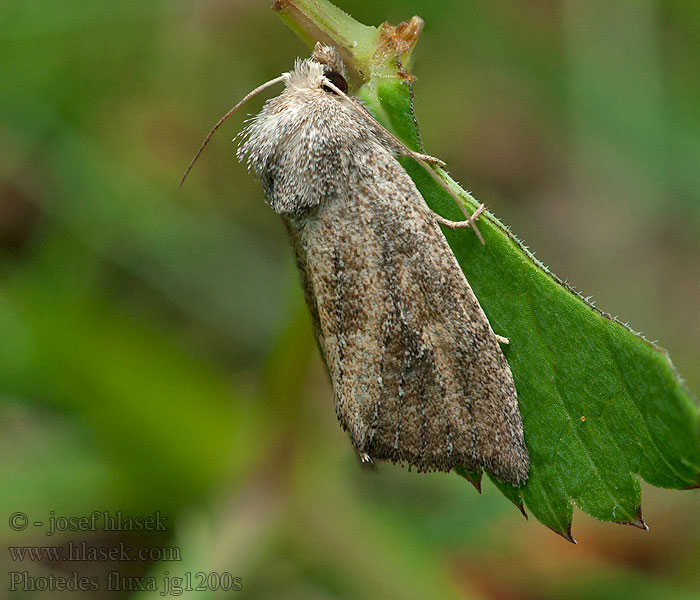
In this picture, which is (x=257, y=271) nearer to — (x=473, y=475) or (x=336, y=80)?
(x=336, y=80)

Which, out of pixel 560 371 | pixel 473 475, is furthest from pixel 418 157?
pixel 473 475

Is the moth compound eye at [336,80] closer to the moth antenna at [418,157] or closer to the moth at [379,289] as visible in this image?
the moth at [379,289]

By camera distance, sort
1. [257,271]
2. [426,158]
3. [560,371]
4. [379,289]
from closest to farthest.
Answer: [560,371]
[426,158]
[379,289]
[257,271]

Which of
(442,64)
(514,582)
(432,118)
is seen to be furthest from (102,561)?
(442,64)

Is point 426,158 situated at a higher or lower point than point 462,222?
higher

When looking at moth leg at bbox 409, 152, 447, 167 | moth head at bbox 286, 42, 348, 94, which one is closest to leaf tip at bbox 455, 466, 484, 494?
moth leg at bbox 409, 152, 447, 167

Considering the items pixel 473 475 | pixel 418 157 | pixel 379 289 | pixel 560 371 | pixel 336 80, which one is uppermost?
pixel 336 80

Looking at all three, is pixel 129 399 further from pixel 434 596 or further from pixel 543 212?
pixel 543 212
